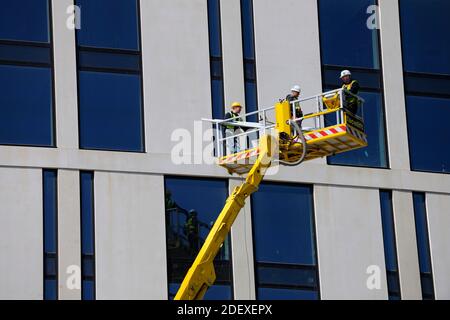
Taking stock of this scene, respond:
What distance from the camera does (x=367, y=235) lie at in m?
39.4

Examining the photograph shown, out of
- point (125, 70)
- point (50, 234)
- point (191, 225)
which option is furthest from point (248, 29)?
point (50, 234)

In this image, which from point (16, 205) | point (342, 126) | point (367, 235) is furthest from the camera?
point (367, 235)

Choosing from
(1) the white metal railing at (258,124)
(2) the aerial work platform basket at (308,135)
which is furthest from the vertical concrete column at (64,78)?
(2) the aerial work platform basket at (308,135)

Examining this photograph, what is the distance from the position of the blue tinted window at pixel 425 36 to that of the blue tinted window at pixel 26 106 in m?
11.8

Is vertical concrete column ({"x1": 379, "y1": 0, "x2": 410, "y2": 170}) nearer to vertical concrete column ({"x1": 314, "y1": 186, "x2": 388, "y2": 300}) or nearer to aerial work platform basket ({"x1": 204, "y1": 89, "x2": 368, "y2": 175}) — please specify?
vertical concrete column ({"x1": 314, "y1": 186, "x2": 388, "y2": 300})

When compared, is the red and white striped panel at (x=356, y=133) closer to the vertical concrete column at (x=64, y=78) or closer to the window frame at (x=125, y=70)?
the window frame at (x=125, y=70)

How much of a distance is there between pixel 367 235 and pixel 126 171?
766 cm

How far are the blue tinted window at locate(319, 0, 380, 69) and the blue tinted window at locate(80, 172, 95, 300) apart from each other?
8.81 m

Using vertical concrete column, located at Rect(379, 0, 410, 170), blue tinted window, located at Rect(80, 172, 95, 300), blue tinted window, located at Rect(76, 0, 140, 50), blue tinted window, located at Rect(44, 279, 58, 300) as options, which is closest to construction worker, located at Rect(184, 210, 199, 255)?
blue tinted window, located at Rect(80, 172, 95, 300)

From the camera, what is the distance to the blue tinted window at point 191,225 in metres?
37.6

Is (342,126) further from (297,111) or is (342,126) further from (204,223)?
(204,223)

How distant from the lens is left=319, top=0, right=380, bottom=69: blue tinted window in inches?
1610

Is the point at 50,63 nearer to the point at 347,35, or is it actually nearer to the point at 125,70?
the point at 125,70
